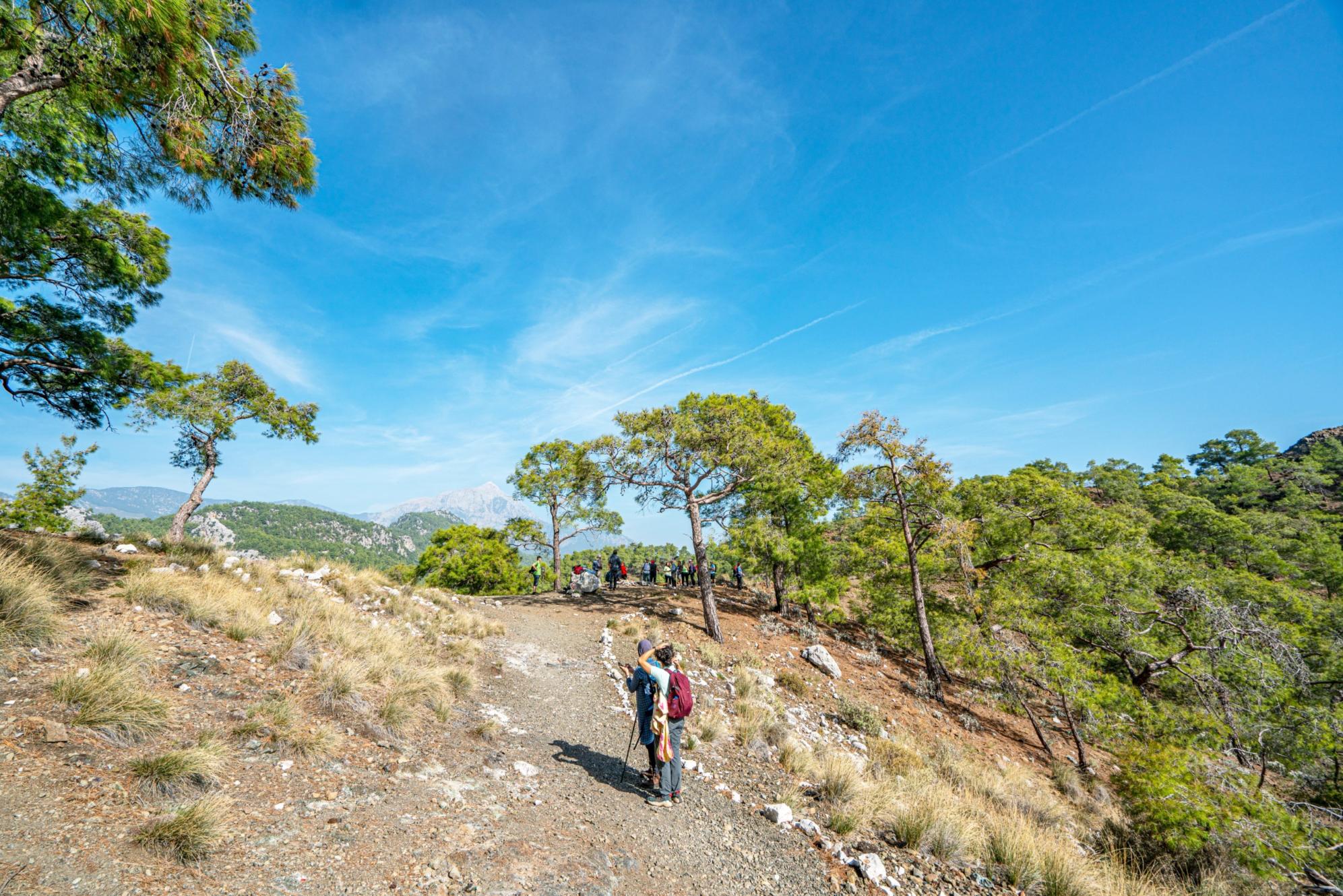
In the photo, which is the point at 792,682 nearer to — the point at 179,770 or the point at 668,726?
the point at 668,726

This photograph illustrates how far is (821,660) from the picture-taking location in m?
15.7

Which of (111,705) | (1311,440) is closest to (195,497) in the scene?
(111,705)

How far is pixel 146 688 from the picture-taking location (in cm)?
558

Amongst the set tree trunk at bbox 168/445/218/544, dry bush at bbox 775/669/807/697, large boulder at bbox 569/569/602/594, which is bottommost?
dry bush at bbox 775/669/807/697

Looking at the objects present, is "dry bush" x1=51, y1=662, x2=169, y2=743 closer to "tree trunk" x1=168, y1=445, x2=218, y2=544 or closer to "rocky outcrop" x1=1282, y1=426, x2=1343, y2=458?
"tree trunk" x1=168, y1=445, x2=218, y2=544

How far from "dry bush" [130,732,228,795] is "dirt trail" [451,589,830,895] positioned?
2.54 meters

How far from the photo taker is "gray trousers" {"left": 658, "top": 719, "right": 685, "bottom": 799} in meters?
6.45

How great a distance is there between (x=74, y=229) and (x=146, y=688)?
9034mm

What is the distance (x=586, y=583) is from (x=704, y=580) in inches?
403

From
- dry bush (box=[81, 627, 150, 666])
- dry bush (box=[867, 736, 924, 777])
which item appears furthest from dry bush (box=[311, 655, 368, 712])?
dry bush (box=[867, 736, 924, 777])

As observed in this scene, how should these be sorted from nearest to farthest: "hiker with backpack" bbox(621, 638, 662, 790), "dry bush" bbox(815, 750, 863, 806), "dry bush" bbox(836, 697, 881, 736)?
"hiker with backpack" bbox(621, 638, 662, 790), "dry bush" bbox(815, 750, 863, 806), "dry bush" bbox(836, 697, 881, 736)

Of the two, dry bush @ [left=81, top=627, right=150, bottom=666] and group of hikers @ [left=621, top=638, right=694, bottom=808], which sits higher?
dry bush @ [left=81, top=627, right=150, bottom=666]

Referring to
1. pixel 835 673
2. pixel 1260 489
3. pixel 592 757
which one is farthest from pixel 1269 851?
pixel 1260 489

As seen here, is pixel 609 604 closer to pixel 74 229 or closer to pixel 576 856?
pixel 576 856
